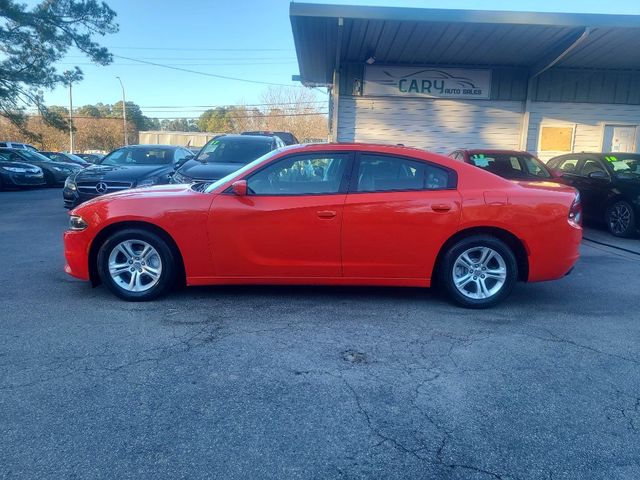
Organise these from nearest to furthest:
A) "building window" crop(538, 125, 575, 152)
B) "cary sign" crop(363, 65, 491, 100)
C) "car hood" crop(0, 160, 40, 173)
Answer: "cary sign" crop(363, 65, 491, 100)
"building window" crop(538, 125, 575, 152)
"car hood" crop(0, 160, 40, 173)

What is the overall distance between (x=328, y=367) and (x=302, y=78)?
640 inches

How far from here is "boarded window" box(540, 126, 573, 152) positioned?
14742 mm

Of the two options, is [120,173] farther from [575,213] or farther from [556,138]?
[556,138]

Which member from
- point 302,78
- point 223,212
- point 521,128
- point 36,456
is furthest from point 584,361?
point 302,78

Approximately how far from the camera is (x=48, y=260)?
6.78 m

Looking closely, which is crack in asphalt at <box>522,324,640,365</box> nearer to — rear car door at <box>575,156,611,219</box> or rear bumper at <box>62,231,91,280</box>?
rear bumper at <box>62,231,91,280</box>

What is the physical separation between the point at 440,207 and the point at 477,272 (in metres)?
0.75

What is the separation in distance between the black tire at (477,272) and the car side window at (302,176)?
1280 millimetres

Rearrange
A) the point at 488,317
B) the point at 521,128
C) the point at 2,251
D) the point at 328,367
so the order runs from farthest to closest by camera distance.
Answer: the point at 521,128 < the point at 2,251 < the point at 488,317 < the point at 328,367

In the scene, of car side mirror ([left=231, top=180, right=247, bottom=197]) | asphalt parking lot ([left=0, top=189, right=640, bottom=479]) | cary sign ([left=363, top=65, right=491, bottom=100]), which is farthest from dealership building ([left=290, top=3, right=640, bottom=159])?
asphalt parking lot ([left=0, top=189, right=640, bottom=479])

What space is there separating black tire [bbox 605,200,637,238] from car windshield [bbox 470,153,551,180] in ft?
4.56

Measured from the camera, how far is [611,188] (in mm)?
9742

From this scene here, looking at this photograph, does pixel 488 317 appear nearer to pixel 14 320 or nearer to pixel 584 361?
pixel 584 361

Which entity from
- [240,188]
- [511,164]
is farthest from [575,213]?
[511,164]
